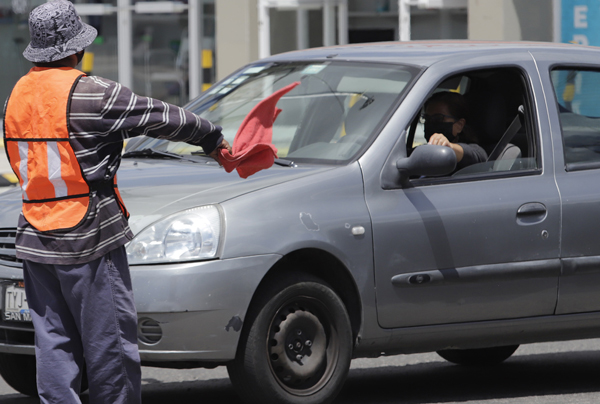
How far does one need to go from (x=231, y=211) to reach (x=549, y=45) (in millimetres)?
2195

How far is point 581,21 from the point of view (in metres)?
14.7

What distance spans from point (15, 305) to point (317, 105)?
69.6 inches

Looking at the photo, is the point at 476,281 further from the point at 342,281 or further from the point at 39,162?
the point at 39,162

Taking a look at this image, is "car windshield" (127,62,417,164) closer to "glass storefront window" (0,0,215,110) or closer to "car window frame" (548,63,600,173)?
"car window frame" (548,63,600,173)

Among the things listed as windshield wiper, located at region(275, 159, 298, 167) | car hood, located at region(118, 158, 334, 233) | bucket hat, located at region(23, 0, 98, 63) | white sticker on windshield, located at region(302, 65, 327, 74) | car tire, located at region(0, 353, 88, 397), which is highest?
bucket hat, located at region(23, 0, 98, 63)

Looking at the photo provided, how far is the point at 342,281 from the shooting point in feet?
15.8

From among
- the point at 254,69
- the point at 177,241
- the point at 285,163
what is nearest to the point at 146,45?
the point at 254,69

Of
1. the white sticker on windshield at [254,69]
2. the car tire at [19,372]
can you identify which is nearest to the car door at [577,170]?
the white sticker on windshield at [254,69]

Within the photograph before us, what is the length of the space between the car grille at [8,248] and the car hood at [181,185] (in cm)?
50

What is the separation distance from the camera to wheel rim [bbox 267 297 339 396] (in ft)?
15.1

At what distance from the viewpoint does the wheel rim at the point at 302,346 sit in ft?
15.1

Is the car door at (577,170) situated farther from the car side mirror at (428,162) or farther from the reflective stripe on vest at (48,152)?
the reflective stripe on vest at (48,152)

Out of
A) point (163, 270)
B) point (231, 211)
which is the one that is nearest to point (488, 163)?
point (231, 211)

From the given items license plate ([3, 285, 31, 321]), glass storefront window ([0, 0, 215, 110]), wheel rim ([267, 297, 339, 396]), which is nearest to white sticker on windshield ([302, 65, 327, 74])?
wheel rim ([267, 297, 339, 396])
